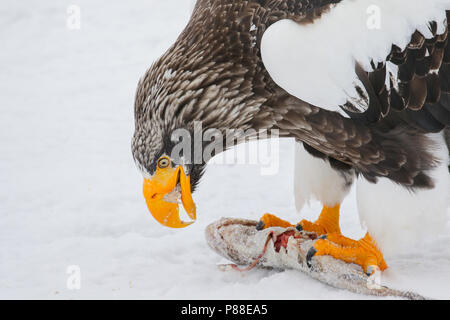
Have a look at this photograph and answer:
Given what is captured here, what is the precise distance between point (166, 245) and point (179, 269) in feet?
1.05

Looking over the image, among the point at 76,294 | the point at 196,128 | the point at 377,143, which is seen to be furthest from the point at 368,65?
the point at 76,294

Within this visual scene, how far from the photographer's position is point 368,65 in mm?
3150

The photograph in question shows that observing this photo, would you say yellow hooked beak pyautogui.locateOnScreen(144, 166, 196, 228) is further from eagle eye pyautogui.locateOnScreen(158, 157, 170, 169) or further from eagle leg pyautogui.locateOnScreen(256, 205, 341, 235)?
eagle leg pyautogui.locateOnScreen(256, 205, 341, 235)

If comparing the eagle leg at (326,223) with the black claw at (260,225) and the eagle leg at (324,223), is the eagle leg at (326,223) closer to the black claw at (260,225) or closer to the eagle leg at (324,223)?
the eagle leg at (324,223)

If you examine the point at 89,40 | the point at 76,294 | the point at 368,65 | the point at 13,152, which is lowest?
the point at 76,294

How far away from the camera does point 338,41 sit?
10.1 feet

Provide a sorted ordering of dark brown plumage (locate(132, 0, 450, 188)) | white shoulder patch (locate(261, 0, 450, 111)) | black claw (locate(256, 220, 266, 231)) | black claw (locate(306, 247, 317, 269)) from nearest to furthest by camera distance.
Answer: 1. white shoulder patch (locate(261, 0, 450, 111))
2. dark brown plumage (locate(132, 0, 450, 188))
3. black claw (locate(306, 247, 317, 269))
4. black claw (locate(256, 220, 266, 231))

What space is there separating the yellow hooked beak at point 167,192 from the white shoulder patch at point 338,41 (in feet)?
2.27

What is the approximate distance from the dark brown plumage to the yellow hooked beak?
71 mm

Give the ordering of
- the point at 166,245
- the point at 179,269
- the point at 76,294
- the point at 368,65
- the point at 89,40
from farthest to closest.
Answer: the point at 89,40
the point at 166,245
the point at 179,269
the point at 76,294
the point at 368,65

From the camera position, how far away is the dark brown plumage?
3201 millimetres

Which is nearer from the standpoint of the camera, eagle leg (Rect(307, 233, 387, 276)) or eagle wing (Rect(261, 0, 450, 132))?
eagle wing (Rect(261, 0, 450, 132))

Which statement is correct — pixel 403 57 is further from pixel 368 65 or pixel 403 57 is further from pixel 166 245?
pixel 166 245

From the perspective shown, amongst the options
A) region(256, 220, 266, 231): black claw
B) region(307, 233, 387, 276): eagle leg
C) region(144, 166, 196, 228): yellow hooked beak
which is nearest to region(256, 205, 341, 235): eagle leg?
region(256, 220, 266, 231): black claw
